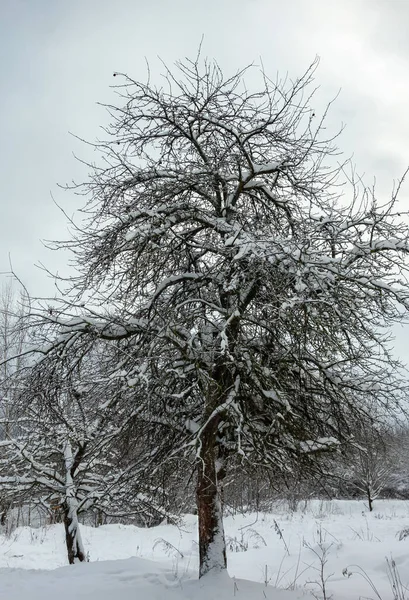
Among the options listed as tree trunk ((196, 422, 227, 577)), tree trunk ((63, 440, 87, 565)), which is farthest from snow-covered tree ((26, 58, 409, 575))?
tree trunk ((63, 440, 87, 565))

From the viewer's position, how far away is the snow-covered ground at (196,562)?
5234mm

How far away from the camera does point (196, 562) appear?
10203 millimetres

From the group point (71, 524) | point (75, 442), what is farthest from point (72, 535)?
point (75, 442)

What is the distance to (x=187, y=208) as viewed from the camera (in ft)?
19.1

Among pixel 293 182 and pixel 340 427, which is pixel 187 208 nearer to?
pixel 293 182

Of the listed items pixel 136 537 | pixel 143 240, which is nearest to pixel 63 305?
pixel 143 240

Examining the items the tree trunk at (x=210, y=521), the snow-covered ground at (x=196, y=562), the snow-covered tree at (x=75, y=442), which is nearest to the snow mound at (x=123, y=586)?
the snow-covered ground at (x=196, y=562)

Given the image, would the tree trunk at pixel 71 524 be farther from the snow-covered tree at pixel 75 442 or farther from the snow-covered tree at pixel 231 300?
the snow-covered tree at pixel 231 300

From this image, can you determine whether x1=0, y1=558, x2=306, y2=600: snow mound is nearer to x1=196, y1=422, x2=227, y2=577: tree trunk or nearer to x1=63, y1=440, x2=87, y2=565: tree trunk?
x1=196, y1=422, x2=227, y2=577: tree trunk

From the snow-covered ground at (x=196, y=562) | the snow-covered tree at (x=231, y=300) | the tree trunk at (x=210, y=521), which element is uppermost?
the snow-covered tree at (x=231, y=300)

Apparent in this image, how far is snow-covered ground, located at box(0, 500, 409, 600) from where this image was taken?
5.23 meters

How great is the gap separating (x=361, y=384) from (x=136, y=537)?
1336cm

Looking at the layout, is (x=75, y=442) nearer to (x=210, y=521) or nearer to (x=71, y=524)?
(x=71, y=524)

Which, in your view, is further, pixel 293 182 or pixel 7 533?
pixel 7 533
